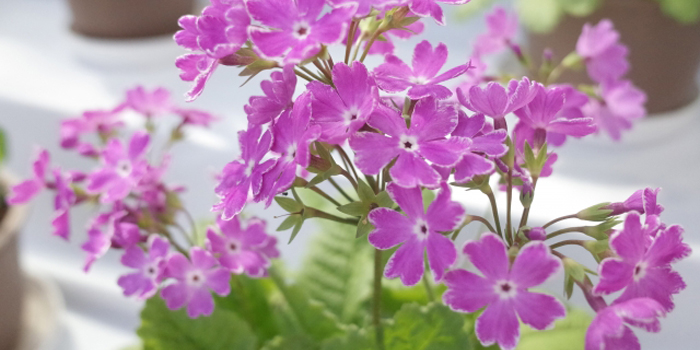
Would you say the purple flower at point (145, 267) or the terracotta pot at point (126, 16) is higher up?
the terracotta pot at point (126, 16)

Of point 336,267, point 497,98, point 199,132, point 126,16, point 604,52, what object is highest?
A: point 126,16

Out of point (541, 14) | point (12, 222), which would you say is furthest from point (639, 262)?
point (12, 222)

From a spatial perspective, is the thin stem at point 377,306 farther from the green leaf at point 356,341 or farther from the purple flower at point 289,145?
the purple flower at point 289,145

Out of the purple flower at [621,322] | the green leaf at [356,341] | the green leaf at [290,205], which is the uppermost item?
the green leaf at [290,205]

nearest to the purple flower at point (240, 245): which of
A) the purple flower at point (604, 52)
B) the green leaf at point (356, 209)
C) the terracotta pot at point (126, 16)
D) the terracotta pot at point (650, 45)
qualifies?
the green leaf at point (356, 209)

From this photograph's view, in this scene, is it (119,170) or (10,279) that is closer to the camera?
(119,170)

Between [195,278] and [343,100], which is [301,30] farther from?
[195,278]
